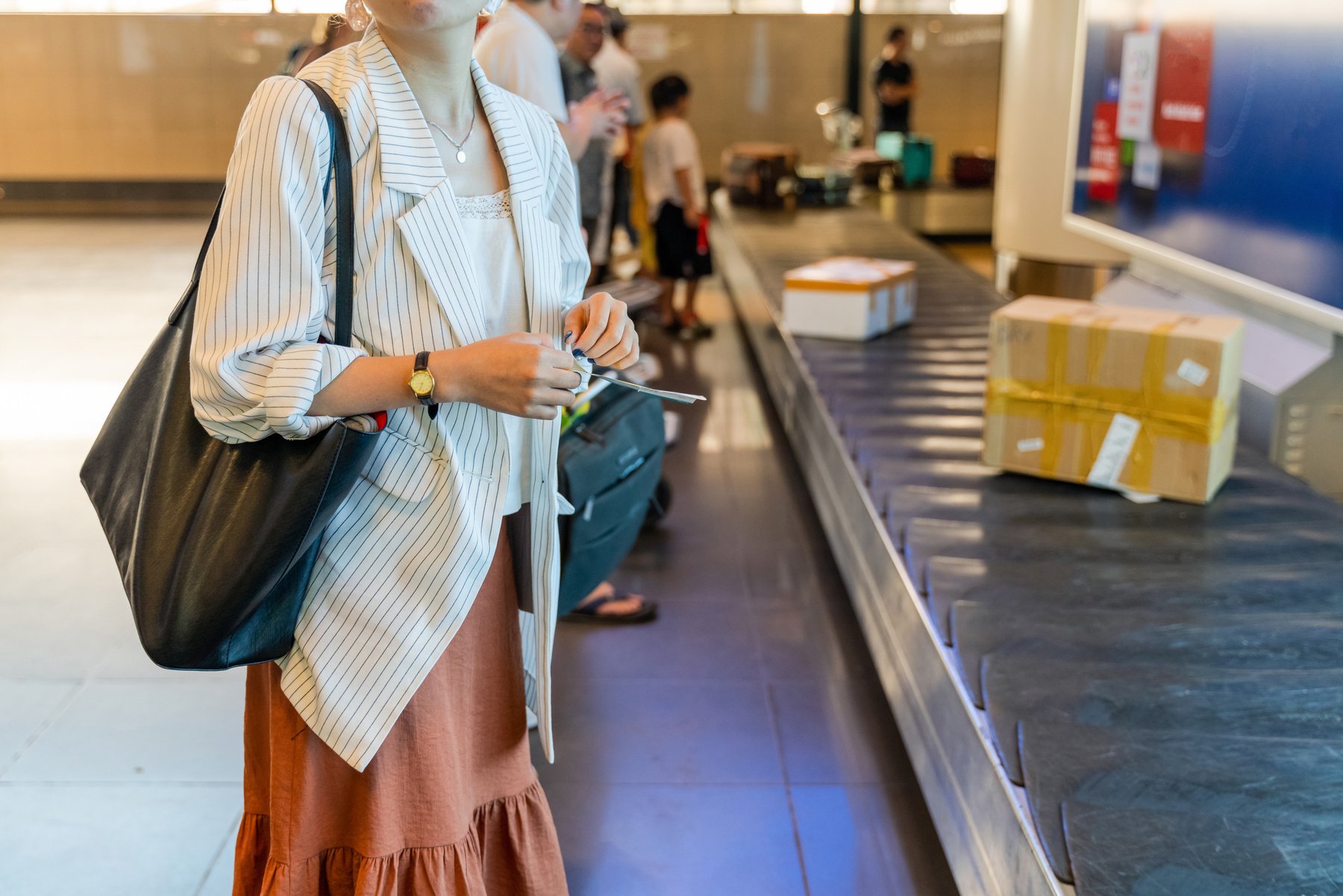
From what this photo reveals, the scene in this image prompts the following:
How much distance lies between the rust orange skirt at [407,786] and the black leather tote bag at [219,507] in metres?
0.24

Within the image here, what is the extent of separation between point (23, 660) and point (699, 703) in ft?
5.65

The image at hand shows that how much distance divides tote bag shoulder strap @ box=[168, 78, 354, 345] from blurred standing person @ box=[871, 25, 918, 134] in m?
11.6

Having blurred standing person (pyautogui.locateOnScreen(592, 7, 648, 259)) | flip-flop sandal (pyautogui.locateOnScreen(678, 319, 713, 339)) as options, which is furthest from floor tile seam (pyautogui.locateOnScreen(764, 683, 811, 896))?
flip-flop sandal (pyautogui.locateOnScreen(678, 319, 713, 339))

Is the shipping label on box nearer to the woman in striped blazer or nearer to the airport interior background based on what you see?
the airport interior background

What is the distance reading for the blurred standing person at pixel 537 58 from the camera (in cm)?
293

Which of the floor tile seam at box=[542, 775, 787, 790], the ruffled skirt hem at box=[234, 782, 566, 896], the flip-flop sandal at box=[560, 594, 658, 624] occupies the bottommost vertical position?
the floor tile seam at box=[542, 775, 787, 790]

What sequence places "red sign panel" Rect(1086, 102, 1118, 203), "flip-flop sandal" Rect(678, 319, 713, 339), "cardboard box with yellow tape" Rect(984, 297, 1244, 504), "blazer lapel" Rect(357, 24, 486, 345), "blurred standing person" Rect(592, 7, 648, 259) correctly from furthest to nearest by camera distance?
"flip-flop sandal" Rect(678, 319, 713, 339)
"blurred standing person" Rect(592, 7, 648, 259)
"red sign panel" Rect(1086, 102, 1118, 203)
"cardboard box with yellow tape" Rect(984, 297, 1244, 504)
"blazer lapel" Rect(357, 24, 486, 345)

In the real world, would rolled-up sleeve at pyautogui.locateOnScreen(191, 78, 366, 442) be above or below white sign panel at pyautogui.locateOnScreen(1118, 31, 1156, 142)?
below

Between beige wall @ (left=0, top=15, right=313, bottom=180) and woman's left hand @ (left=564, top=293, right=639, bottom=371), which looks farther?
beige wall @ (left=0, top=15, right=313, bottom=180)

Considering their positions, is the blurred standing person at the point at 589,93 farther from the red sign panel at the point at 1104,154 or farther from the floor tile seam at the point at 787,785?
the floor tile seam at the point at 787,785

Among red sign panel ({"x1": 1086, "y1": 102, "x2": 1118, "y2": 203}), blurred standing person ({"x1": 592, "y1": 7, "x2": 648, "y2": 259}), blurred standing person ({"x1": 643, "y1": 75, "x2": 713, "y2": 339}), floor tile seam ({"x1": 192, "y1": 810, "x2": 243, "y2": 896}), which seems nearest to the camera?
floor tile seam ({"x1": 192, "y1": 810, "x2": 243, "y2": 896})

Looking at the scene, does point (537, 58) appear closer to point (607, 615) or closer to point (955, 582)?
point (607, 615)

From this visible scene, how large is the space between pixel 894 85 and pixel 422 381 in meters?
11.9

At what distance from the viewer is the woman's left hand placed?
144 cm
